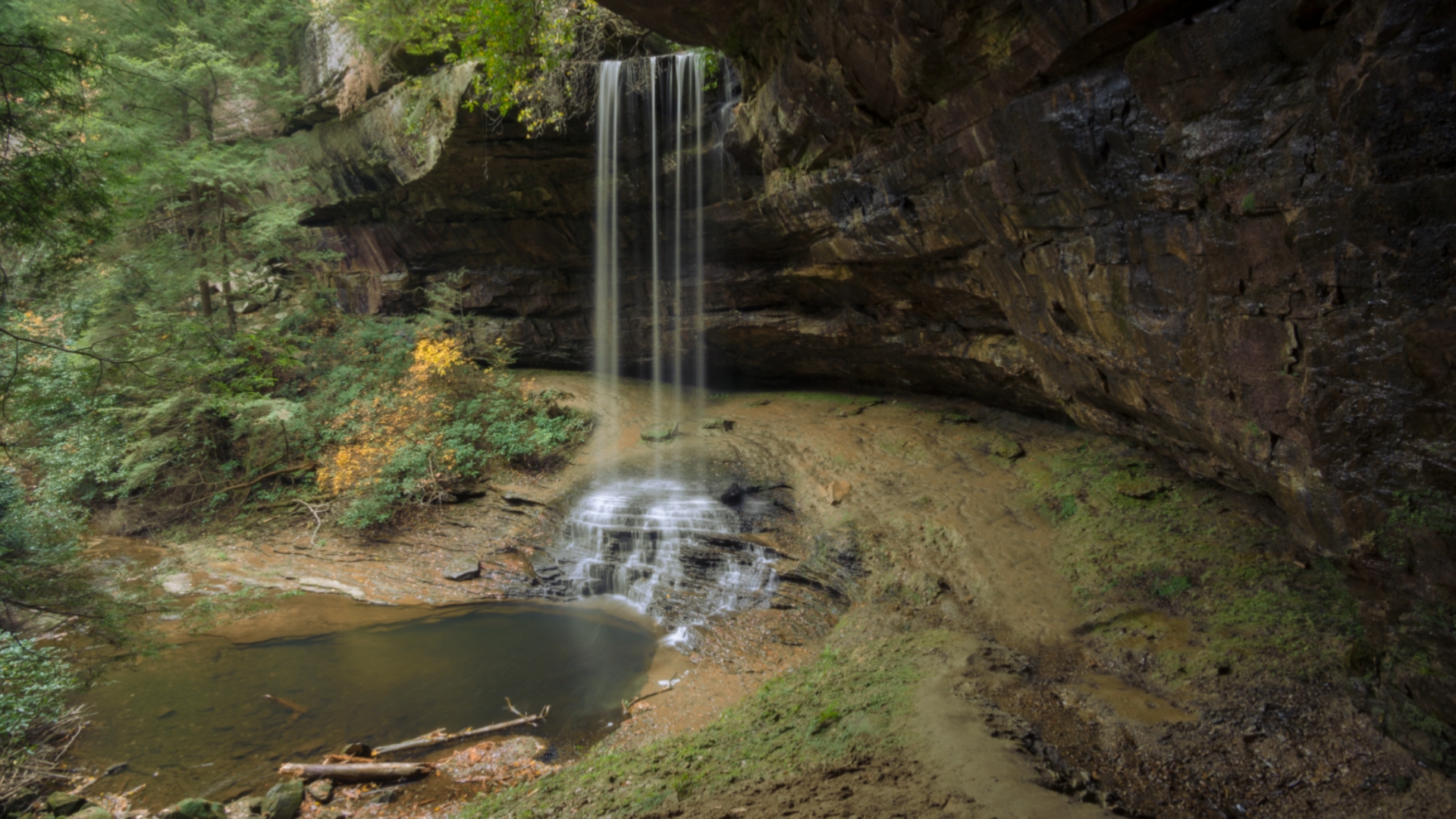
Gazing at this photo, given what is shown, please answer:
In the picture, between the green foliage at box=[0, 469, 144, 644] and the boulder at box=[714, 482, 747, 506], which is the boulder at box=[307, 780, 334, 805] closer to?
the green foliage at box=[0, 469, 144, 644]

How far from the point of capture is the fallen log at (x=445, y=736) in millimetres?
6184

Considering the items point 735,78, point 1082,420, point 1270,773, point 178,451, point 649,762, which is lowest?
point 649,762

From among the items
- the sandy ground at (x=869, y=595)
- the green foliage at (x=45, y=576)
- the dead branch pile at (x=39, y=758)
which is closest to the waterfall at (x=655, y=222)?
the sandy ground at (x=869, y=595)

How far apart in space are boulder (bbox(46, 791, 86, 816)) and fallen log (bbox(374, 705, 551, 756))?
2291 millimetres

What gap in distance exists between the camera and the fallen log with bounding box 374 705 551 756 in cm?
618

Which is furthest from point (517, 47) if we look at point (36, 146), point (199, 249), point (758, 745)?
point (758, 745)

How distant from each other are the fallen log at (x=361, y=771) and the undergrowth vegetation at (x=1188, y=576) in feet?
23.4

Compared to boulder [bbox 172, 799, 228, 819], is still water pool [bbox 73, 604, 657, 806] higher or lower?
lower

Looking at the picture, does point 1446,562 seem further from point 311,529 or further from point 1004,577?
point 311,529

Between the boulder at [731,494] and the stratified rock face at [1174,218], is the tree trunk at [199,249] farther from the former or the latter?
the boulder at [731,494]

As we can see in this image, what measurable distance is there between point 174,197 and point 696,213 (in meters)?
11.2

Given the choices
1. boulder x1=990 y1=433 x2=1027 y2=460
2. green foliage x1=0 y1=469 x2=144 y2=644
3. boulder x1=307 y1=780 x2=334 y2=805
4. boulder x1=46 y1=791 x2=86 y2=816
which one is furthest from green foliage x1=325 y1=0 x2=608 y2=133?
boulder x1=990 y1=433 x2=1027 y2=460

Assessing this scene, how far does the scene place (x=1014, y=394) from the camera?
10.9 metres

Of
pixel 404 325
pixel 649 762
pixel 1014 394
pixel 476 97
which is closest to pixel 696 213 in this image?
pixel 476 97
